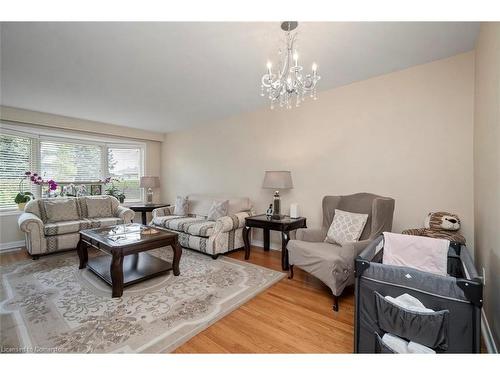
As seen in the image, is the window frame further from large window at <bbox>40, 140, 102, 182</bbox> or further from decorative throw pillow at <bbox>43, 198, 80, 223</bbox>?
decorative throw pillow at <bbox>43, 198, 80, 223</bbox>

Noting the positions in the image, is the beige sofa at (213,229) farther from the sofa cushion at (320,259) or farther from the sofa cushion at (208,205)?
the sofa cushion at (320,259)

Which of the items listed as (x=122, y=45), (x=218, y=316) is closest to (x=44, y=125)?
(x=122, y=45)

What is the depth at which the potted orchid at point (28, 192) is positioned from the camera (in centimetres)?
375

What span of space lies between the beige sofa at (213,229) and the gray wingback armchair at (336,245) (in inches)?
44.3

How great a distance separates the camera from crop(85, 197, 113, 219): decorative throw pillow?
4117 mm

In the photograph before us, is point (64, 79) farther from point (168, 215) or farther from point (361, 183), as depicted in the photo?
point (361, 183)

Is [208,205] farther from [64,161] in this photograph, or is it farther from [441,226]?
[441,226]

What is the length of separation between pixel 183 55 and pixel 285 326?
8.57ft

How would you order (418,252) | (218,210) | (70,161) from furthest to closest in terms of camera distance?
(70,161)
(218,210)
(418,252)

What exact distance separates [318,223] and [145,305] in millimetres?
2388

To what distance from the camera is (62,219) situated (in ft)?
12.4

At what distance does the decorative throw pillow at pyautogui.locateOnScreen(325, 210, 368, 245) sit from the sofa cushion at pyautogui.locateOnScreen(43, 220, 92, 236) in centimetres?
375

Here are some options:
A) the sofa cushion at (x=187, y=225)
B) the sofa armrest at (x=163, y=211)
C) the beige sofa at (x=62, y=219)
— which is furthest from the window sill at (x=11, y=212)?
the sofa cushion at (x=187, y=225)

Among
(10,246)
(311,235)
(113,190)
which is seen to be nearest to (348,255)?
(311,235)
